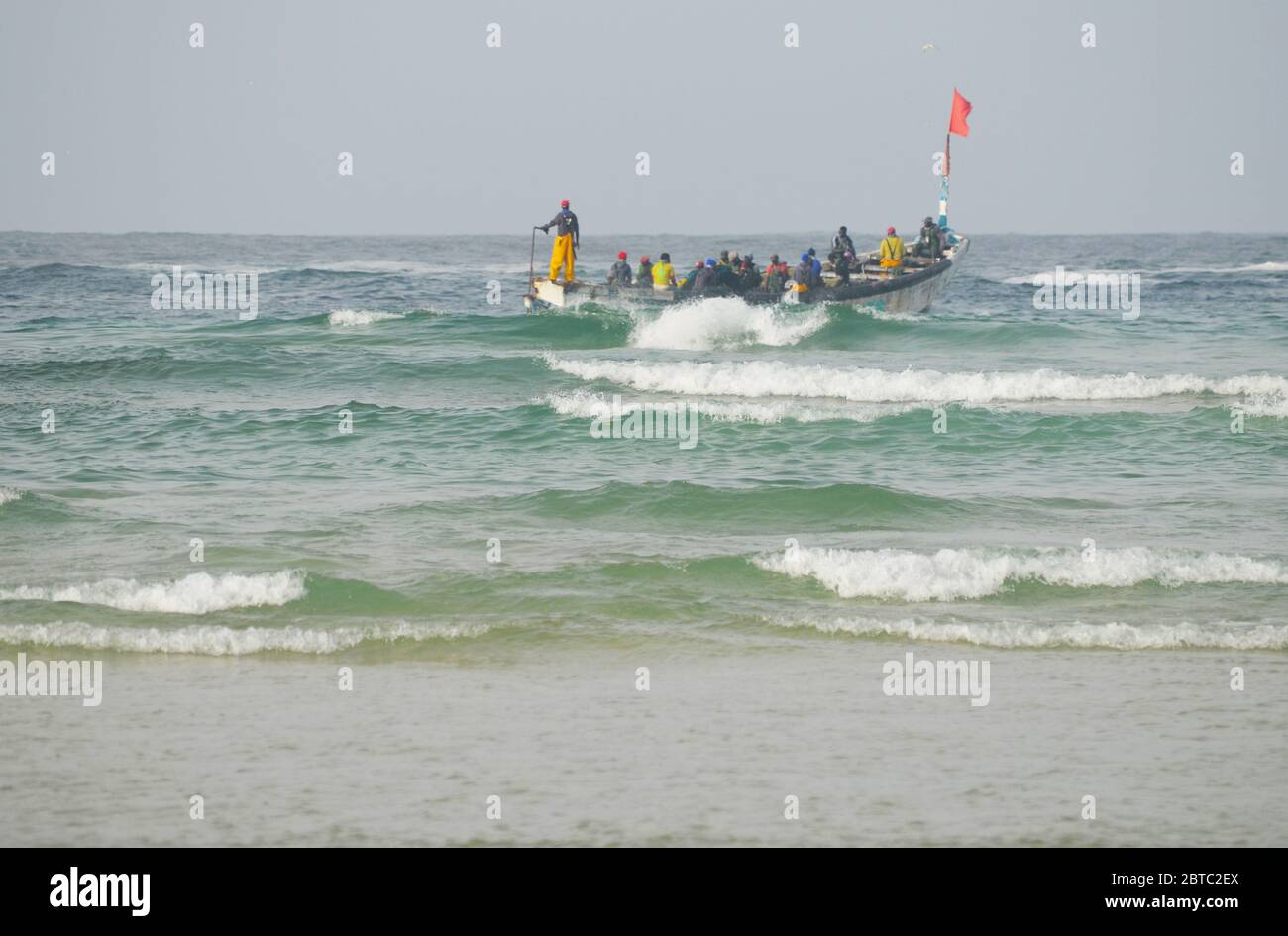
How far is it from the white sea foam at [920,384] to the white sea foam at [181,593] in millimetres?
13038

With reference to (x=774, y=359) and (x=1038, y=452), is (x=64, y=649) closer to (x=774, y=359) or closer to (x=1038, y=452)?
(x=1038, y=452)

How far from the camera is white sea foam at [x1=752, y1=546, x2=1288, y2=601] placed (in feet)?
33.8

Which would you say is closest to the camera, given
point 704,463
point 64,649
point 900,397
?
point 64,649

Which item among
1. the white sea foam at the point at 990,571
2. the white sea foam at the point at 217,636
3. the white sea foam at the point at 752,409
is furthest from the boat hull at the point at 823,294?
the white sea foam at the point at 217,636

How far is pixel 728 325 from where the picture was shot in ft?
95.8

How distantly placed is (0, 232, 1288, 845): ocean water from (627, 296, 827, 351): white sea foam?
→ 574 cm

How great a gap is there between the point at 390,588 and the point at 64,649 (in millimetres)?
2271

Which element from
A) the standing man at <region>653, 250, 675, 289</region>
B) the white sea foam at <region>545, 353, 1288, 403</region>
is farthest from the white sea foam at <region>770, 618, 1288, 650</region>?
the standing man at <region>653, 250, 675, 289</region>

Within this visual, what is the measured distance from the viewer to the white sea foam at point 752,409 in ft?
61.3

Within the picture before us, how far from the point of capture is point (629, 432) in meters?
17.9

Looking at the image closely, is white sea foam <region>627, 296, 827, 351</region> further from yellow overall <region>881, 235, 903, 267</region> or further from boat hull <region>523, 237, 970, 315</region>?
yellow overall <region>881, 235, 903, 267</region>

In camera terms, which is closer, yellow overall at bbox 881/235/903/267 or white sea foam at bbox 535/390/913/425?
white sea foam at bbox 535/390/913/425

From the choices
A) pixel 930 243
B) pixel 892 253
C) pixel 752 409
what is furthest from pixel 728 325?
pixel 752 409

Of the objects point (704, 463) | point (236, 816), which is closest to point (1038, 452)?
point (704, 463)
